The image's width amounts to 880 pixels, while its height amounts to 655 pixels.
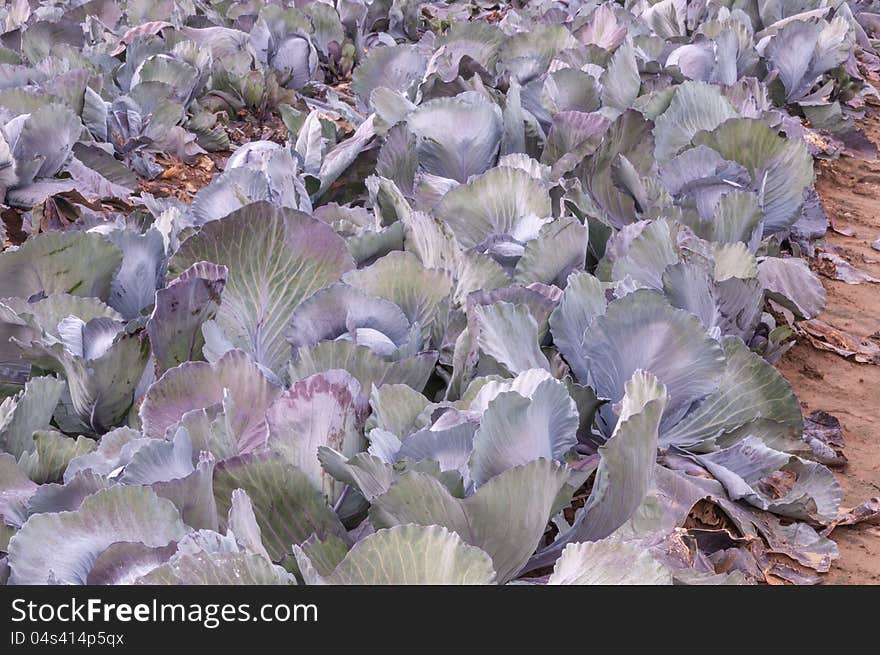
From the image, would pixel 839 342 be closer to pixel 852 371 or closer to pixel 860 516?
pixel 852 371

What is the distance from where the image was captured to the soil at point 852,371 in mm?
2455

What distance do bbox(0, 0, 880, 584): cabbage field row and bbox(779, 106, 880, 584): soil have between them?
10 centimetres

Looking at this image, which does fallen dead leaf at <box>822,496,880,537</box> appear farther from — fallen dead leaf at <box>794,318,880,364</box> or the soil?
fallen dead leaf at <box>794,318,880,364</box>

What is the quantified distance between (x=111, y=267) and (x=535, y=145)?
4.77 feet

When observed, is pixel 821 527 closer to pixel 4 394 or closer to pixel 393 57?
pixel 4 394

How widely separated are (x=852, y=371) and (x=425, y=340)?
1.72m

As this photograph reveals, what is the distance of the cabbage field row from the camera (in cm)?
151

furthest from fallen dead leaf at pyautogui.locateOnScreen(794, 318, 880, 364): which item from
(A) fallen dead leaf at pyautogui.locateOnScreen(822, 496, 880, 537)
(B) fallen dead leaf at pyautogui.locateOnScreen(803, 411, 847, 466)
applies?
(A) fallen dead leaf at pyautogui.locateOnScreen(822, 496, 880, 537)

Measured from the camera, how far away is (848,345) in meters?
3.39

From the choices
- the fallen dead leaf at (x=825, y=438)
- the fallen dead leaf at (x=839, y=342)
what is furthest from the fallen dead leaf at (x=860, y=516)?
the fallen dead leaf at (x=839, y=342)

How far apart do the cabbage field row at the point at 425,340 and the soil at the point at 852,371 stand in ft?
0.34

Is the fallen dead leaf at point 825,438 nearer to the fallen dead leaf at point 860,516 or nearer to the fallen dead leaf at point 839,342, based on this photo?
the fallen dead leaf at point 860,516

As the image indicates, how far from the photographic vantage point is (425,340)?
2.10m

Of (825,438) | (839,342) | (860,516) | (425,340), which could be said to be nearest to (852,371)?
(839,342)
